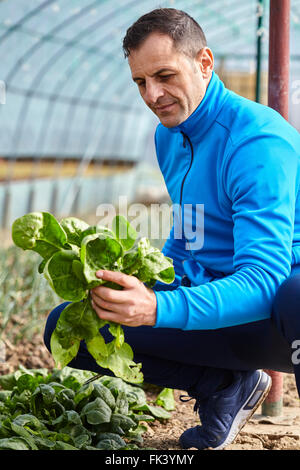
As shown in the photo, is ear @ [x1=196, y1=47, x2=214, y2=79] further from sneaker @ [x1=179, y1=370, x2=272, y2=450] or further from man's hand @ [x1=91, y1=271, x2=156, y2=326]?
sneaker @ [x1=179, y1=370, x2=272, y2=450]

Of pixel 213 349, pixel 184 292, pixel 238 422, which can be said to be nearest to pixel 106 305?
pixel 184 292

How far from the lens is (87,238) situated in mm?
1470

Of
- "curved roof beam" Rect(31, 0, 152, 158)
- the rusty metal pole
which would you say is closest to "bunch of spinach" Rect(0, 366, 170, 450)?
the rusty metal pole

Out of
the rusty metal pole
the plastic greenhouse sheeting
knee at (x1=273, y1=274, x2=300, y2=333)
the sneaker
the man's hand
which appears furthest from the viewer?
the plastic greenhouse sheeting

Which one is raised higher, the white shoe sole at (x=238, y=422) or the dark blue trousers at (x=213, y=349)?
the dark blue trousers at (x=213, y=349)

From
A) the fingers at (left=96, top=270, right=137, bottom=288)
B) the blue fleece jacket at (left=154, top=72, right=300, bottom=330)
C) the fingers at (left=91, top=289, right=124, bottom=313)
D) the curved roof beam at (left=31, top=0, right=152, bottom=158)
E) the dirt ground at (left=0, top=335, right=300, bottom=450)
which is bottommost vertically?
the dirt ground at (left=0, top=335, right=300, bottom=450)

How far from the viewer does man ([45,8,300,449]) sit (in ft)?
4.97

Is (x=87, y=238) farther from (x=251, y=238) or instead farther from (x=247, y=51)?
(x=247, y=51)

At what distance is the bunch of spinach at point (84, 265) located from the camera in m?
1.53

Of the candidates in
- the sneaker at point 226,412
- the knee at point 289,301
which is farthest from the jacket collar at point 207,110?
the sneaker at point 226,412

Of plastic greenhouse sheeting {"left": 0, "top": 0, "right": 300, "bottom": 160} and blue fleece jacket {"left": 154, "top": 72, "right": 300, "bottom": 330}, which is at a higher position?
plastic greenhouse sheeting {"left": 0, "top": 0, "right": 300, "bottom": 160}

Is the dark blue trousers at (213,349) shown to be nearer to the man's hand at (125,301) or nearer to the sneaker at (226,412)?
the sneaker at (226,412)

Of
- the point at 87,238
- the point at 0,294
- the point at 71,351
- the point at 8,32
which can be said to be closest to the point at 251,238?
the point at 87,238

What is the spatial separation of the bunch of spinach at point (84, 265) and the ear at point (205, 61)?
1.74 feet
